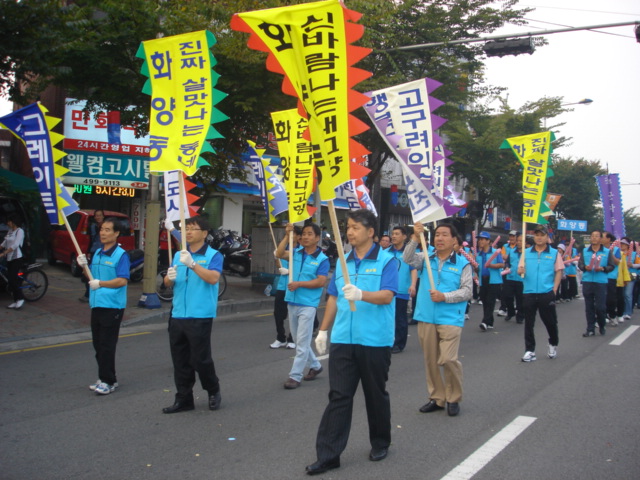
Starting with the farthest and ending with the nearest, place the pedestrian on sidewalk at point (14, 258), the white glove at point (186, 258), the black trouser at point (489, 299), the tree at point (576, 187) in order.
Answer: the tree at point (576, 187) < the black trouser at point (489, 299) < the pedestrian on sidewalk at point (14, 258) < the white glove at point (186, 258)

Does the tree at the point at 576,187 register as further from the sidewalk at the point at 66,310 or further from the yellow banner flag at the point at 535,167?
the yellow banner flag at the point at 535,167

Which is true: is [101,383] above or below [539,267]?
below

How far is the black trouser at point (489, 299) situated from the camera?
11914 mm

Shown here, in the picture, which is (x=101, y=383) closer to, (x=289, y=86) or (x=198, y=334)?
(x=198, y=334)

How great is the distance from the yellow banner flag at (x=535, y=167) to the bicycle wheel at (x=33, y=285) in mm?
8996

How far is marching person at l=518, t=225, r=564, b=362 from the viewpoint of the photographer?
832 cm

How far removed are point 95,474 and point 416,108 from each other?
4608 mm

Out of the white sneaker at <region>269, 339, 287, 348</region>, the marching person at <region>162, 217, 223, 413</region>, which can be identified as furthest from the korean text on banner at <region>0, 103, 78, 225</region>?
the white sneaker at <region>269, 339, 287, 348</region>

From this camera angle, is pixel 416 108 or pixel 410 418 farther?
pixel 416 108

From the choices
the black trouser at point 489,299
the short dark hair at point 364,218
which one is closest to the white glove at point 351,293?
the short dark hair at point 364,218

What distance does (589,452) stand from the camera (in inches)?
187

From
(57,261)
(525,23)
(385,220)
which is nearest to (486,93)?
(525,23)

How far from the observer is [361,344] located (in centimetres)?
431

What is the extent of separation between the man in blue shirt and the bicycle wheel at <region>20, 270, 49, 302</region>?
888 cm
